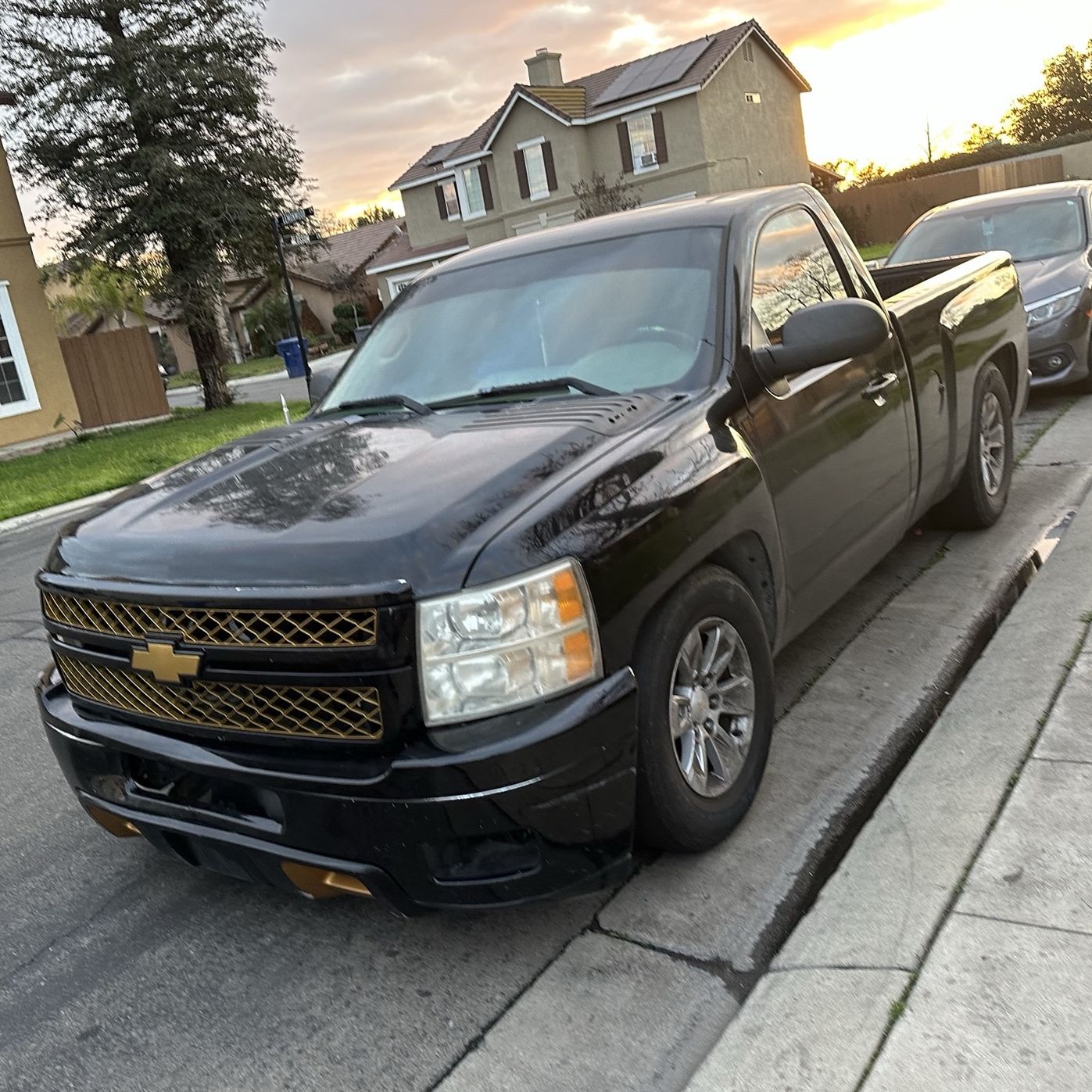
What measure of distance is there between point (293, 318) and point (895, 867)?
23156mm

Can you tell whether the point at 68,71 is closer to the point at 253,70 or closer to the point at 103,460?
the point at 253,70

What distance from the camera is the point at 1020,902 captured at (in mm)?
2711

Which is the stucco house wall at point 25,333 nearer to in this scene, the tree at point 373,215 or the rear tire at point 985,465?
the rear tire at point 985,465

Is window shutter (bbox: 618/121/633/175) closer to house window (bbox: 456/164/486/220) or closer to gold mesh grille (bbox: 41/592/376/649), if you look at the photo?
house window (bbox: 456/164/486/220)

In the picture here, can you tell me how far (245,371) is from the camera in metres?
39.2

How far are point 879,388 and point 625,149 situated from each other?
39.9 m

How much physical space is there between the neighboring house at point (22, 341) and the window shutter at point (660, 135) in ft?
84.5

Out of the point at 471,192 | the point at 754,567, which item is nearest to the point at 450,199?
the point at 471,192

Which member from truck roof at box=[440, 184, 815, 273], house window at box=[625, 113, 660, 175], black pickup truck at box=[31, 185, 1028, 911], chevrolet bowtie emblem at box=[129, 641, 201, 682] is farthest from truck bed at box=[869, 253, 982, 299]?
house window at box=[625, 113, 660, 175]

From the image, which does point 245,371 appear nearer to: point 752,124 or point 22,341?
point 22,341

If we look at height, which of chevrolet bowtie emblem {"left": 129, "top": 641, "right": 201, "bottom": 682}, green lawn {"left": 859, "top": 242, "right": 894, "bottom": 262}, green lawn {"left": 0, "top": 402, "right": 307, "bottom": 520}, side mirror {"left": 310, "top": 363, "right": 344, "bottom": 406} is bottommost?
green lawn {"left": 0, "top": 402, "right": 307, "bottom": 520}

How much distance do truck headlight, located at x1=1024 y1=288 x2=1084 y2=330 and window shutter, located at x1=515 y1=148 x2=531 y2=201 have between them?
122 feet

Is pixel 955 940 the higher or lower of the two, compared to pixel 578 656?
lower

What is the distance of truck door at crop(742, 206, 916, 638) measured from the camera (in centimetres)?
365
